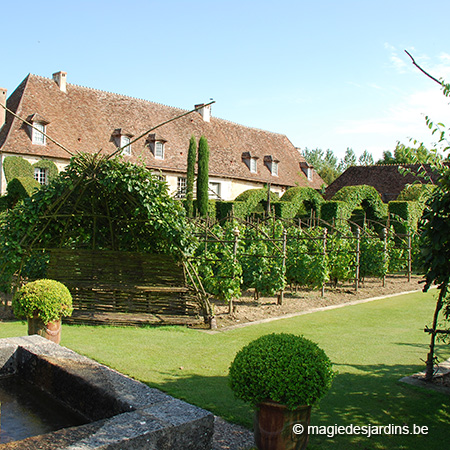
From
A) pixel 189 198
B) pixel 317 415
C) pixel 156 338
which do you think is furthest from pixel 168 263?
pixel 189 198

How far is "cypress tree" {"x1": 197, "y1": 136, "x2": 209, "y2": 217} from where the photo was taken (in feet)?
97.1

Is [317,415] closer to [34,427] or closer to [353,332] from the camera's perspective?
[34,427]

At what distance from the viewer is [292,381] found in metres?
3.74

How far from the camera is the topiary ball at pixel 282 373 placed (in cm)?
374

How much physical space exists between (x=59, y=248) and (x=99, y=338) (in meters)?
2.60

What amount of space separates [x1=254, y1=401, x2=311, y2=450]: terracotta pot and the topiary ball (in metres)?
0.09

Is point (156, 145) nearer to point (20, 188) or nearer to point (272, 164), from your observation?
point (20, 188)

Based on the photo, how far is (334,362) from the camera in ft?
22.9

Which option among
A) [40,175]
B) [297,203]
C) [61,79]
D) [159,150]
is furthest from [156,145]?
[297,203]

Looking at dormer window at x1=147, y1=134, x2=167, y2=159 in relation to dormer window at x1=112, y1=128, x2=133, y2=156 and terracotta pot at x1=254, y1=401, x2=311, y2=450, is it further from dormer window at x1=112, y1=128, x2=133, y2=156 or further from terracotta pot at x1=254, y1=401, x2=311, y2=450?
terracotta pot at x1=254, y1=401, x2=311, y2=450

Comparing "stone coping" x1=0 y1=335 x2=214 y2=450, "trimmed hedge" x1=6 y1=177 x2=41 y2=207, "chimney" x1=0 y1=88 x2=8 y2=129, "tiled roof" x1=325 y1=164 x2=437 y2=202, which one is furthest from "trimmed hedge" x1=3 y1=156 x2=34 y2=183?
"tiled roof" x1=325 y1=164 x2=437 y2=202

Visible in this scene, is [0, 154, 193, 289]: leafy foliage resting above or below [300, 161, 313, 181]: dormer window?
below

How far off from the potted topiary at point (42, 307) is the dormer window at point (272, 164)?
3252 cm

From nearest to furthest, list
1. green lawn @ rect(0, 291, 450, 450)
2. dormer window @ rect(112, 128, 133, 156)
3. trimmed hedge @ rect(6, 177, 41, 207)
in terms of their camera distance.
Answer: green lawn @ rect(0, 291, 450, 450), trimmed hedge @ rect(6, 177, 41, 207), dormer window @ rect(112, 128, 133, 156)
